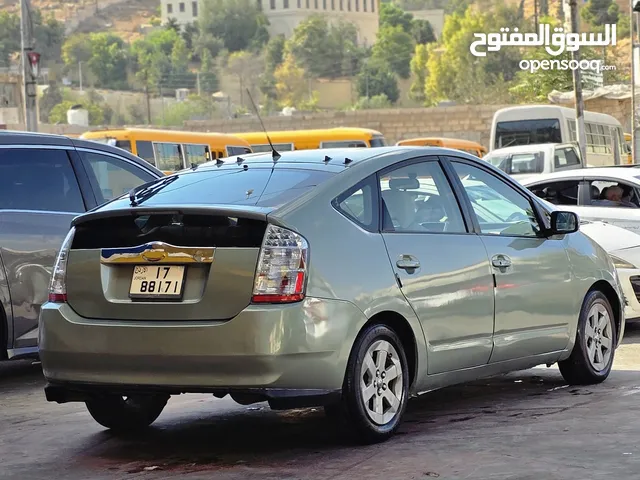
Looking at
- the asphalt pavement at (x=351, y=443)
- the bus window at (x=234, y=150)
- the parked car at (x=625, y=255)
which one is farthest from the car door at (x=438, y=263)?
the bus window at (x=234, y=150)

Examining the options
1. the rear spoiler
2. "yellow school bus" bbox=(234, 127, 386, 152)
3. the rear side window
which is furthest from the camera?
"yellow school bus" bbox=(234, 127, 386, 152)

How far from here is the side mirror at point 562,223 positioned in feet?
25.4

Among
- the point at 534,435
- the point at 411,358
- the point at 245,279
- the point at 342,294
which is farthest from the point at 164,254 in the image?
the point at 534,435

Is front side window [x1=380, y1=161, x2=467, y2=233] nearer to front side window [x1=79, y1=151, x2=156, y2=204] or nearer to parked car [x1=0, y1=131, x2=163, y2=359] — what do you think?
parked car [x1=0, y1=131, x2=163, y2=359]

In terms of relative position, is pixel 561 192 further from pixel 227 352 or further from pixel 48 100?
pixel 48 100

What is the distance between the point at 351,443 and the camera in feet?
20.5

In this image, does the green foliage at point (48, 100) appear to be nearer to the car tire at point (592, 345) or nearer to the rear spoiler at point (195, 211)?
the car tire at point (592, 345)

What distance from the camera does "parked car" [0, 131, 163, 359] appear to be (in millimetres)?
8766

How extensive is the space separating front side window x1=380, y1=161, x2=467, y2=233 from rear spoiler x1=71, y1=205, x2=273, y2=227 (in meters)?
0.80

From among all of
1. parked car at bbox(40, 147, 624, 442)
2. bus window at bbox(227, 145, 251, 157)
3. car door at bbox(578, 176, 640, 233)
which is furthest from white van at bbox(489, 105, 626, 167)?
parked car at bbox(40, 147, 624, 442)

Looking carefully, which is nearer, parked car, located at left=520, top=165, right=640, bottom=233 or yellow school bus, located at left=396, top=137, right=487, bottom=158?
parked car, located at left=520, top=165, right=640, bottom=233

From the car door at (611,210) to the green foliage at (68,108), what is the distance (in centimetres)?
16793

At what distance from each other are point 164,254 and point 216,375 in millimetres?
614

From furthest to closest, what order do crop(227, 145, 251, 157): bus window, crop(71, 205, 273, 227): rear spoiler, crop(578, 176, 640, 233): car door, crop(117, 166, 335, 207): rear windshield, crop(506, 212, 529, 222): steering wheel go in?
1. crop(227, 145, 251, 157): bus window
2. crop(578, 176, 640, 233): car door
3. crop(506, 212, 529, 222): steering wheel
4. crop(117, 166, 335, 207): rear windshield
5. crop(71, 205, 273, 227): rear spoiler
